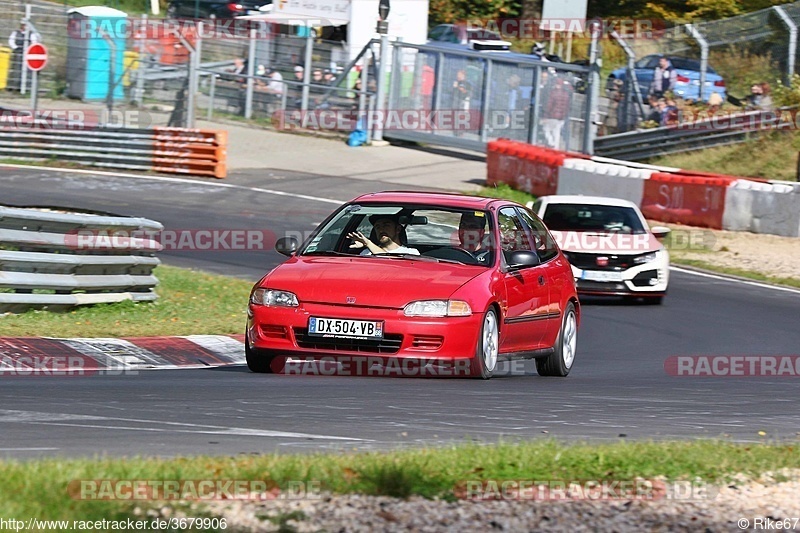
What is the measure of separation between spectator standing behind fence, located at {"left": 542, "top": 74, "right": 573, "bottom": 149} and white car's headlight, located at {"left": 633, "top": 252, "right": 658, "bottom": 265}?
48.8ft

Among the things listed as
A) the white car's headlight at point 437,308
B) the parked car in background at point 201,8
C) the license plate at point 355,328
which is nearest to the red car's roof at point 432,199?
the white car's headlight at point 437,308

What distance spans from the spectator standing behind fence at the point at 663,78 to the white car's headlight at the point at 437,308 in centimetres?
2176

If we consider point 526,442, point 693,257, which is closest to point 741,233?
point 693,257

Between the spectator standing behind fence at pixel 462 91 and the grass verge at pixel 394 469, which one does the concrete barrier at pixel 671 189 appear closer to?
the spectator standing behind fence at pixel 462 91

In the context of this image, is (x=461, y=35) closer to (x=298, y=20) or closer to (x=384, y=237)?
(x=298, y=20)

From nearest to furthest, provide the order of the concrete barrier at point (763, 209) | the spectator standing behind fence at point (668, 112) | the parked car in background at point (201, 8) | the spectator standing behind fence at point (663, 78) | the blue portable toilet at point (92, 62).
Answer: the concrete barrier at point (763, 209)
the spectator standing behind fence at point (663, 78)
the spectator standing behind fence at point (668, 112)
the blue portable toilet at point (92, 62)
the parked car in background at point (201, 8)

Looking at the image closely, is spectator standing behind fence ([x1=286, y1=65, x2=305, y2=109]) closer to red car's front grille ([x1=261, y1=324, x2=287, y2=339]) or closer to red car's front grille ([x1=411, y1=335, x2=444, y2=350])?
red car's front grille ([x1=261, y1=324, x2=287, y2=339])

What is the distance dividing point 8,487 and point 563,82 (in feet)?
90.6

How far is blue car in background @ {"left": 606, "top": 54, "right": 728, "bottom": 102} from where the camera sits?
29859mm

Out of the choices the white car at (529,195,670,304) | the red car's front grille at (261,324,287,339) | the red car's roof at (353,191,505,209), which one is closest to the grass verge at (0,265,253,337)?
the red car's front grille at (261,324,287,339)

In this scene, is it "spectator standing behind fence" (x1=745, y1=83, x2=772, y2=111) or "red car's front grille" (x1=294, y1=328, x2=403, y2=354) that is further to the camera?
"spectator standing behind fence" (x1=745, y1=83, x2=772, y2=111)

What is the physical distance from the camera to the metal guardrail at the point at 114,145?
28.0 meters

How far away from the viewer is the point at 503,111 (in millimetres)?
32375

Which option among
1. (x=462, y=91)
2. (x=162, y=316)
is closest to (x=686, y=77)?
(x=462, y=91)
